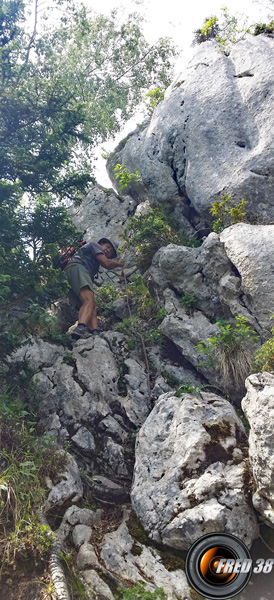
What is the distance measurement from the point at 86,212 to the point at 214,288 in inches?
262

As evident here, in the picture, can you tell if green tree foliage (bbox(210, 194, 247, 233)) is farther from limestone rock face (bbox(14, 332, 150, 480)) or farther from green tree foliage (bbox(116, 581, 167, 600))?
green tree foliage (bbox(116, 581, 167, 600))

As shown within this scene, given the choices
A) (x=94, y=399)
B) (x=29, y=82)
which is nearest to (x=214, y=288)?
(x=94, y=399)

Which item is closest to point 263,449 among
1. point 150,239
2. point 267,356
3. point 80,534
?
point 267,356

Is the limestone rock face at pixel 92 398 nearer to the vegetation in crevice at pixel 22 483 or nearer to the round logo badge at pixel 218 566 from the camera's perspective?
the vegetation in crevice at pixel 22 483

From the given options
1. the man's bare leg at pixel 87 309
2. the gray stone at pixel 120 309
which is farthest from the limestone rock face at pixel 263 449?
the gray stone at pixel 120 309

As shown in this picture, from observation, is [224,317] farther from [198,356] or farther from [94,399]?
[94,399]

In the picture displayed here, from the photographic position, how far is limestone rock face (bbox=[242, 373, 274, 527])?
5059 millimetres

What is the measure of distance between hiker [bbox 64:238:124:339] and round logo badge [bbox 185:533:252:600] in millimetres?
5205

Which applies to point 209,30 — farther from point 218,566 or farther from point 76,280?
point 218,566

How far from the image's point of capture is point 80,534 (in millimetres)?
5660

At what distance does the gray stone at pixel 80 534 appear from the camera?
5.57 metres

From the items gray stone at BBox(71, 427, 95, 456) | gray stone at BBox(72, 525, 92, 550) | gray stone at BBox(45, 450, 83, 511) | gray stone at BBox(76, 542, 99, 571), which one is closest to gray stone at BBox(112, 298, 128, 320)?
gray stone at BBox(71, 427, 95, 456)

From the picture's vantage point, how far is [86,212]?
14.3m

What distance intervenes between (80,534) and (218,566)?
178 cm
